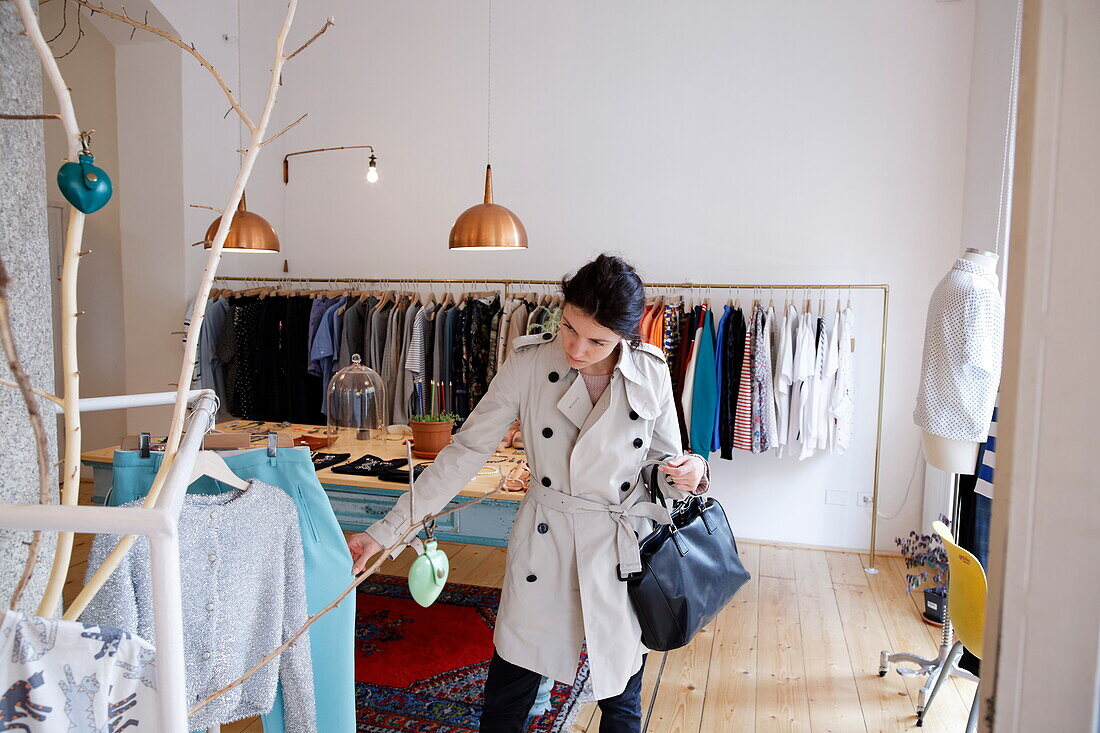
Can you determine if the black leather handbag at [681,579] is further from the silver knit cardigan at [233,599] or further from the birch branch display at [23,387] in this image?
the birch branch display at [23,387]

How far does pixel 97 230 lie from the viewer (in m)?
5.96

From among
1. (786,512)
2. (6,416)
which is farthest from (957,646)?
(6,416)

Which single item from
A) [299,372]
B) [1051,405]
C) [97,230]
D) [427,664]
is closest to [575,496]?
[1051,405]

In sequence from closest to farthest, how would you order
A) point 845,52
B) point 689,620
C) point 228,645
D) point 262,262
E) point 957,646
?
point 228,645 < point 689,620 < point 957,646 < point 845,52 < point 262,262

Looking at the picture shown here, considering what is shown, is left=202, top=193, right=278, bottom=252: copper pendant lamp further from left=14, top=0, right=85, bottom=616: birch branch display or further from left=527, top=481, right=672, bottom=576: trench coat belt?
left=14, top=0, right=85, bottom=616: birch branch display

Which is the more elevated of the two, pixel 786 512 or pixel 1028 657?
pixel 1028 657

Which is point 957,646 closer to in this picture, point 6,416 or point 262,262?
point 6,416

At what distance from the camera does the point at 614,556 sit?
6.43ft

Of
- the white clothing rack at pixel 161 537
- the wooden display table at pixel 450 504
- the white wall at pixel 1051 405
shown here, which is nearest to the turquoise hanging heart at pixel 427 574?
the white clothing rack at pixel 161 537

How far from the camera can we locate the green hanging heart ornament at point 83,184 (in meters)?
0.70

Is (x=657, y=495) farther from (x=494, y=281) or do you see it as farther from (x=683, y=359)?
(x=494, y=281)

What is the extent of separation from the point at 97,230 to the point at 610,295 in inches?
222

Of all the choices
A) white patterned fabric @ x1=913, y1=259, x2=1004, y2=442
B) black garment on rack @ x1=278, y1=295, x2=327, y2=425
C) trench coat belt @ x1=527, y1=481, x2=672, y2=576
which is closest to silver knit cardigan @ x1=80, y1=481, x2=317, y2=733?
trench coat belt @ x1=527, y1=481, x2=672, y2=576

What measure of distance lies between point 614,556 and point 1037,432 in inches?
58.9
